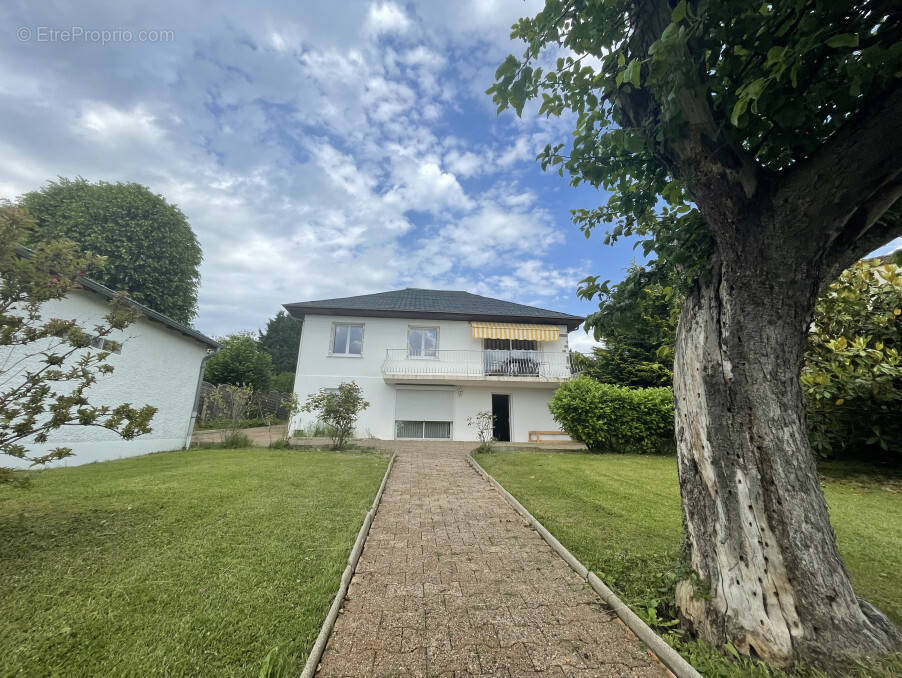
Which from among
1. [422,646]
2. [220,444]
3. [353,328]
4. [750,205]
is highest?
[353,328]

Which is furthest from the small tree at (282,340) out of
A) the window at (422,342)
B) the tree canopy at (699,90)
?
the tree canopy at (699,90)

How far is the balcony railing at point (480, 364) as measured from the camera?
15.5 metres

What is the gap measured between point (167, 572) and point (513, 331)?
14.5 metres

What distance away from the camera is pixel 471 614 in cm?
259

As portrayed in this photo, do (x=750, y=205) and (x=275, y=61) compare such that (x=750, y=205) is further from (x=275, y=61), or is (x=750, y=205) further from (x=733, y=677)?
(x=275, y=61)

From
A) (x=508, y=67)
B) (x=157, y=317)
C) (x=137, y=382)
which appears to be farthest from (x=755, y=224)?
(x=137, y=382)

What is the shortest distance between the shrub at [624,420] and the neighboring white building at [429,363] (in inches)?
154

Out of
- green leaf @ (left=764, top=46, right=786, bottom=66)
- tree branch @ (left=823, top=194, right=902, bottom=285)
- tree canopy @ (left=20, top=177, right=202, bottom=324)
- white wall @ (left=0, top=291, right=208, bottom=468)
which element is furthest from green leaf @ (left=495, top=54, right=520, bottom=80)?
tree canopy @ (left=20, top=177, right=202, bottom=324)

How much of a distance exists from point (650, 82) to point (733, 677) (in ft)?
11.1

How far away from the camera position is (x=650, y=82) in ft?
6.49

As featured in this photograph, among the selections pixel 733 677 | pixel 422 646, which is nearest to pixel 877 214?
pixel 733 677

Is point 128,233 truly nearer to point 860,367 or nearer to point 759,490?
point 759,490

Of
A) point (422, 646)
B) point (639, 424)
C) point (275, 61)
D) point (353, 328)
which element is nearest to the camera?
point (422, 646)

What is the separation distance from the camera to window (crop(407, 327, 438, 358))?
15.9m
